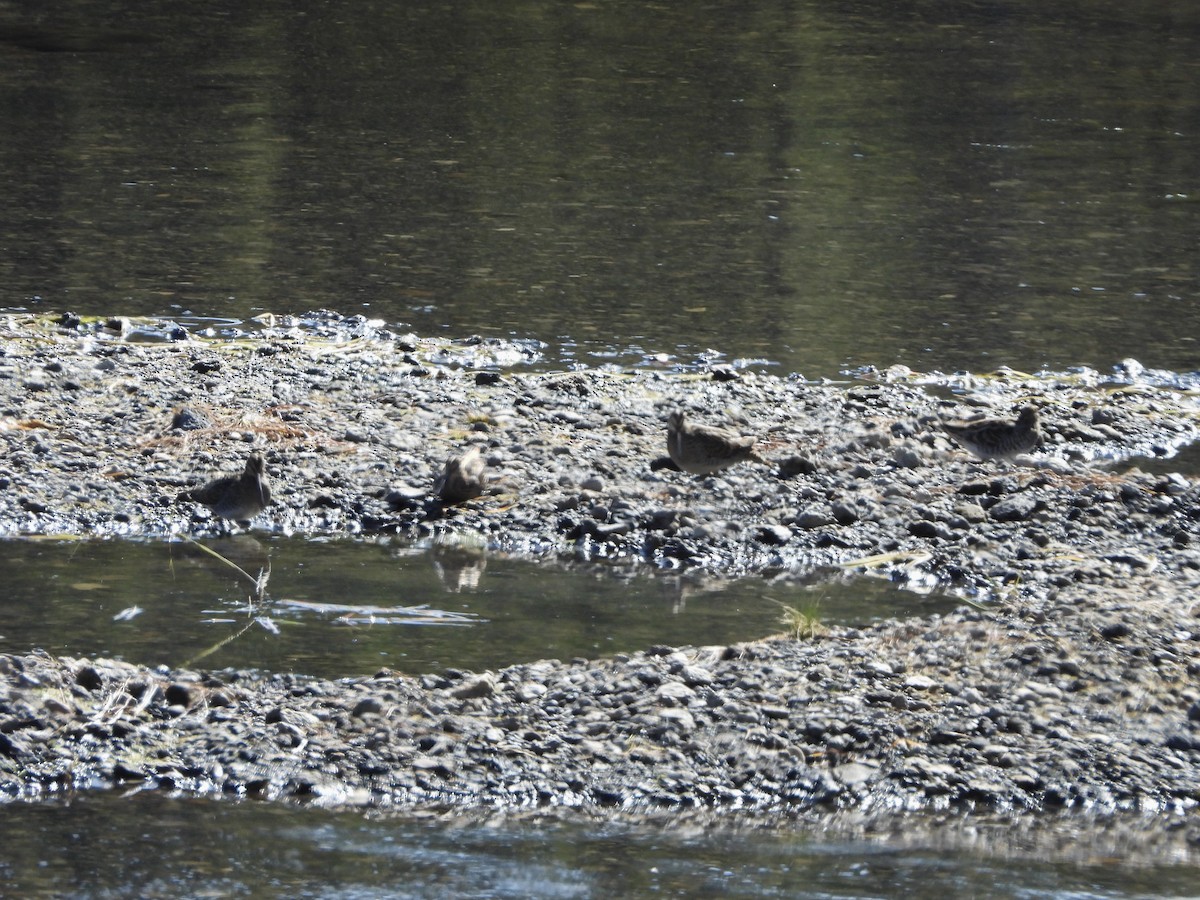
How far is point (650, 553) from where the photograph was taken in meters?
7.49

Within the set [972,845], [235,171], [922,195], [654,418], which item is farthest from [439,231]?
[972,845]

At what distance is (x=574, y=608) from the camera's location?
22.5 ft

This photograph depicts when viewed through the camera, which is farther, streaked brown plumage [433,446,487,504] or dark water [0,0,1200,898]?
streaked brown plumage [433,446,487,504]

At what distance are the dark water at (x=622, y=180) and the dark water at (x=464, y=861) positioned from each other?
566 cm

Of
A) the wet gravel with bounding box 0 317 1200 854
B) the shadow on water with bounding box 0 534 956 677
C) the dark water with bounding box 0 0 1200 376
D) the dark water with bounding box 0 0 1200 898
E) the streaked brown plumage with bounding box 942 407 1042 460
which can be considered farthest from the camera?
the dark water with bounding box 0 0 1200 376

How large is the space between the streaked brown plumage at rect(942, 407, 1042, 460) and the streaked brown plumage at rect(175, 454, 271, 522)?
2883 mm

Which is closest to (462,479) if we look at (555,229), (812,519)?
(812,519)

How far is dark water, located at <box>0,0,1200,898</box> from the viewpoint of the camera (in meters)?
4.99

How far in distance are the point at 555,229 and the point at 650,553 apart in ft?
23.1

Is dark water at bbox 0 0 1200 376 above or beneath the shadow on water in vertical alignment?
beneath

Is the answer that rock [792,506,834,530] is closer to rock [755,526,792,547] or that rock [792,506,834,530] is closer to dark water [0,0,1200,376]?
rock [755,526,792,547]

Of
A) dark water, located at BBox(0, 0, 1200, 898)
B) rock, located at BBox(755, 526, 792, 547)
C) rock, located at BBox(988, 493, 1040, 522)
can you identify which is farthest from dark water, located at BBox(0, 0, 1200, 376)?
rock, located at BBox(755, 526, 792, 547)

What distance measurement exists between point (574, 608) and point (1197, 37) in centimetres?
2310

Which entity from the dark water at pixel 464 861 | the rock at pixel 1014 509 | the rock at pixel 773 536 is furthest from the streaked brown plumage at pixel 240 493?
the rock at pixel 1014 509
